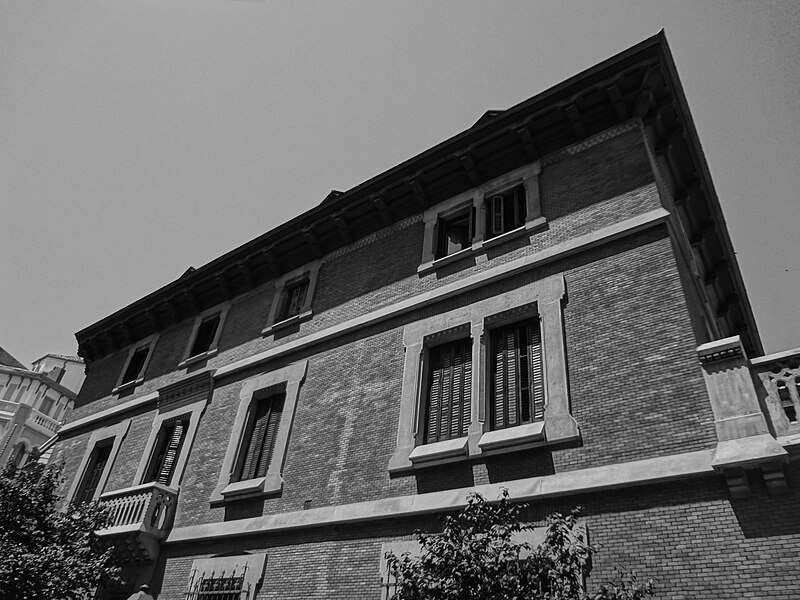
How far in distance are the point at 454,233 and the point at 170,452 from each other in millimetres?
9591

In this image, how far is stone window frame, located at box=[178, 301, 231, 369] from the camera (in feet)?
58.0

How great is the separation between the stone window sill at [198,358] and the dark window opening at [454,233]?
7.69 m

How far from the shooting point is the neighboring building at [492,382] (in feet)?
26.3

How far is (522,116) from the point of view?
13148mm

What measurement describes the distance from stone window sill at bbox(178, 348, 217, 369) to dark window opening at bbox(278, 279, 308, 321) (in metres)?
2.54

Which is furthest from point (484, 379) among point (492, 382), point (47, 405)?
point (47, 405)

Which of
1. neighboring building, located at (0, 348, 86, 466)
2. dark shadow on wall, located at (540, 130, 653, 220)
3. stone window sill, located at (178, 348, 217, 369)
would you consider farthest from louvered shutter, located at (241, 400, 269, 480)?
neighboring building, located at (0, 348, 86, 466)

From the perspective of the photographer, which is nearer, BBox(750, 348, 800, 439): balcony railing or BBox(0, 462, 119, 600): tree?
BBox(750, 348, 800, 439): balcony railing

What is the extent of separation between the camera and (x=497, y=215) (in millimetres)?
13406

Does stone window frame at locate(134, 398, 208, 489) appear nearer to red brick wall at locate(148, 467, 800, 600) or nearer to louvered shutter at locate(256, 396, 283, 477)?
louvered shutter at locate(256, 396, 283, 477)

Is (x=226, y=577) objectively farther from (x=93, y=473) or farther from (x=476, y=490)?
(x=93, y=473)

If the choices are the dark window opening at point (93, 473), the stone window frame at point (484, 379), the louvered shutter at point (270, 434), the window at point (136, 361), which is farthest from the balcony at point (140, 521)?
the stone window frame at point (484, 379)

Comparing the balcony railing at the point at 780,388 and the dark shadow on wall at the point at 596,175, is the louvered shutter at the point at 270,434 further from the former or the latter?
the balcony railing at the point at 780,388

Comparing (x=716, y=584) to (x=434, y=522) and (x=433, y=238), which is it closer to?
(x=434, y=522)
